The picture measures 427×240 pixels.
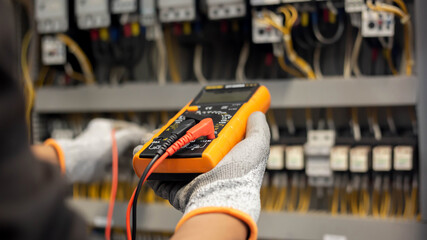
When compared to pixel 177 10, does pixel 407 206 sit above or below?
below

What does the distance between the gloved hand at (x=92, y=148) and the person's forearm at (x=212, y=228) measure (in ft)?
2.61

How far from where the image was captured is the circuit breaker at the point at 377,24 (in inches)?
49.4

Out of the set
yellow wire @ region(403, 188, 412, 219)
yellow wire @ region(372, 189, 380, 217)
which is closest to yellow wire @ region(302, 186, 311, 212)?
yellow wire @ region(372, 189, 380, 217)

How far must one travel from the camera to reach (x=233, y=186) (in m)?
0.66

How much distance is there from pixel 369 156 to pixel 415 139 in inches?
5.8

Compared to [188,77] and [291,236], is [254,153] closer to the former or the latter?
[291,236]

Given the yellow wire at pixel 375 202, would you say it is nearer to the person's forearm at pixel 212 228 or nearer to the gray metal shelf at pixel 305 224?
the gray metal shelf at pixel 305 224

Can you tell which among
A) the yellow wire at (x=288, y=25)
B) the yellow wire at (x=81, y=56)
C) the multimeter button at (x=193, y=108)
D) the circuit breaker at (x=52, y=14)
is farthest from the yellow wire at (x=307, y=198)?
the circuit breaker at (x=52, y=14)

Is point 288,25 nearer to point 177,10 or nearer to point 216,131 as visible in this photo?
point 177,10

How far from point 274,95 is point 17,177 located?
1121mm

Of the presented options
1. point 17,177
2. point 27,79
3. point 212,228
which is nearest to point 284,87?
point 212,228

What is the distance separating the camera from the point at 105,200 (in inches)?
61.9

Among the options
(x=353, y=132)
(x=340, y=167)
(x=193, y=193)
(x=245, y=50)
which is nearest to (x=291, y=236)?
(x=340, y=167)

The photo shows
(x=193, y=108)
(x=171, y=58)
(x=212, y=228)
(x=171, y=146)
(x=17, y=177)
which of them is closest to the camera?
(x=17, y=177)
